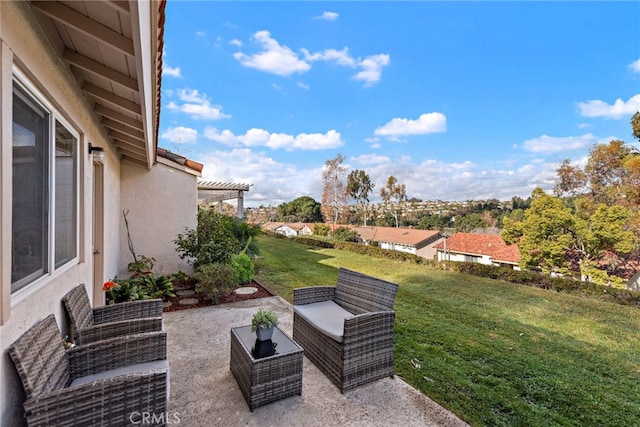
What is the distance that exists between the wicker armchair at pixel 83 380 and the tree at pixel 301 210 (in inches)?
1434

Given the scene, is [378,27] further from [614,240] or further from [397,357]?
[614,240]

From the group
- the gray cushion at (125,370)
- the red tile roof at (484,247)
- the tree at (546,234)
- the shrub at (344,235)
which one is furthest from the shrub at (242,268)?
the red tile roof at (484,247)

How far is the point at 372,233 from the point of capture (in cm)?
3080

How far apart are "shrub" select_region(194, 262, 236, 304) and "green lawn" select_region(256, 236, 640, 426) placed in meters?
1.44

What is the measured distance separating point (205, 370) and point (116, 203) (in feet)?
16.4

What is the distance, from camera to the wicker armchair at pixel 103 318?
2.71 meters

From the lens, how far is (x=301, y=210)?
40.6m

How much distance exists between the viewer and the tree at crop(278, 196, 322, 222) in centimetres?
3953

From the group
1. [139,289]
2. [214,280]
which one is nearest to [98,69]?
[214,280]

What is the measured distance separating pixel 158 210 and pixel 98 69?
5.24 metres

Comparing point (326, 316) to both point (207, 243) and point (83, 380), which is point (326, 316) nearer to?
point (83, 380)

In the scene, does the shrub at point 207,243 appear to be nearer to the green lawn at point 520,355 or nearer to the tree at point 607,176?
the green lawn at point 520,355

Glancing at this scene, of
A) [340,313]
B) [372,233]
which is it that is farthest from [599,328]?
[372,233]

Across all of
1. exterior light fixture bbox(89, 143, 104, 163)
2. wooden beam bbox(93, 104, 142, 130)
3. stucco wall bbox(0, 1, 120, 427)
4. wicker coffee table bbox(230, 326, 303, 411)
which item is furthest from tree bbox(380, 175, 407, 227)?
stucco wall bbox(0, 1, 120, 427)
